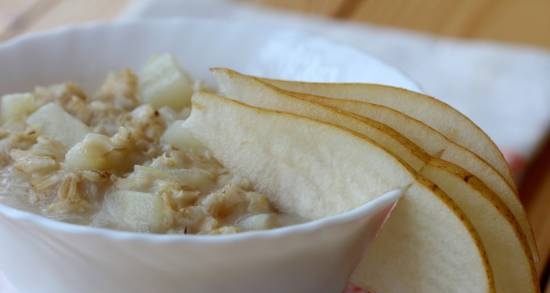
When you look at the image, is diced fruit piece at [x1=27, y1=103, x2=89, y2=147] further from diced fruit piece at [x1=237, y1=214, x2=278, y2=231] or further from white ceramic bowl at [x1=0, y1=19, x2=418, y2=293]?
diced fruit piece at [x1=237, y1=214, x2=278, y2=231]

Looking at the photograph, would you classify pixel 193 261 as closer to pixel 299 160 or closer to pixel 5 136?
pixel 299 160

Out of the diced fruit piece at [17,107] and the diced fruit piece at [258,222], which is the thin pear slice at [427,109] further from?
the diced fruit piece at [17,107]

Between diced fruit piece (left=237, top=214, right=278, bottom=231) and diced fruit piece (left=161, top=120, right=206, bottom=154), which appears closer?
diced fruit piece (left=237, top=214, right=278, bottom=231)

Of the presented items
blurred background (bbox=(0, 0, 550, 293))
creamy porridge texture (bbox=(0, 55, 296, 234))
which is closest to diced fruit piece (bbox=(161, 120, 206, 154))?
creamy porridge texture (bbox=(0, 55, 296, 234))

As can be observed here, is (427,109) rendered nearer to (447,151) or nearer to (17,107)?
(447,151)

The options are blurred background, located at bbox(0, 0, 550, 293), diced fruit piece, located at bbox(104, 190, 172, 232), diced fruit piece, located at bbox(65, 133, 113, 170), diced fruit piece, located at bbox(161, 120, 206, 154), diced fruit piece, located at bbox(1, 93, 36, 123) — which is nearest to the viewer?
diced fruit piece, located at bbox(104, 190, 172, 232)

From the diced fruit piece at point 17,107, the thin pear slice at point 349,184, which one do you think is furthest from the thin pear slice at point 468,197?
the diced fruit piece at point 17,107

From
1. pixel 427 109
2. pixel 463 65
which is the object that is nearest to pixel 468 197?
pixel 427 109

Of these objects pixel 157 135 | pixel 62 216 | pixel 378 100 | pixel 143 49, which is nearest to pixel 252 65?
pixel 143 49
